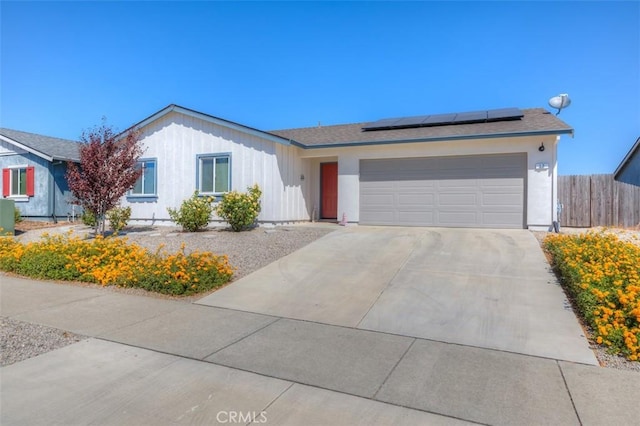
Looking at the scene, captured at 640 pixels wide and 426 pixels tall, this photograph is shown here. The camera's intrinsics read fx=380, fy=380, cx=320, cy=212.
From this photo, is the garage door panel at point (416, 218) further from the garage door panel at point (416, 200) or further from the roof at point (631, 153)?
the roof at point (631, 153)

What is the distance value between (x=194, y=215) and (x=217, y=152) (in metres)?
2.67

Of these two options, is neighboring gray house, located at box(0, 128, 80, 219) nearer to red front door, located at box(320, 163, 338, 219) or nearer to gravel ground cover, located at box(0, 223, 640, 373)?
gravel ground cover, located at box(0, 223, 640, 373)

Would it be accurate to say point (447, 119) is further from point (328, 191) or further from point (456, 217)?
point (328, 191)

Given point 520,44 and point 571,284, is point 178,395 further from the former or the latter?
point 520,44

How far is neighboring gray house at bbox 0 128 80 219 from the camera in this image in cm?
1731

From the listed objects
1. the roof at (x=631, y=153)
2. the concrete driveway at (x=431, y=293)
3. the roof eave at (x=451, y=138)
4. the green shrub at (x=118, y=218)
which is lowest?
the concrete driveway at (x=431, y=293)

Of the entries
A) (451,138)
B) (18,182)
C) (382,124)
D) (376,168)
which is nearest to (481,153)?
(451,138)

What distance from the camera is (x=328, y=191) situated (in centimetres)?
1534

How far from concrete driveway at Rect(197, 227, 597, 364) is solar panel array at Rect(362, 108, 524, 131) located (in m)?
5.09

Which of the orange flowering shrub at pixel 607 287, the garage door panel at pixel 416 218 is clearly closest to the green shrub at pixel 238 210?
the garage door panel at pixel 416 218

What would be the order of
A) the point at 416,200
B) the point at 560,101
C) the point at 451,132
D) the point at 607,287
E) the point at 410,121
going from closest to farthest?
1. the point at 607,287
2. the point at 451,132
3. the point at 560,101
4. the point at 416,200
5. the point at 410,121

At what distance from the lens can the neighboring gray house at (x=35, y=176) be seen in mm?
17312

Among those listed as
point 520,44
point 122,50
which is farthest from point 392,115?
point 122,50

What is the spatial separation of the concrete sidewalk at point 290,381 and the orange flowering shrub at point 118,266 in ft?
5.23
